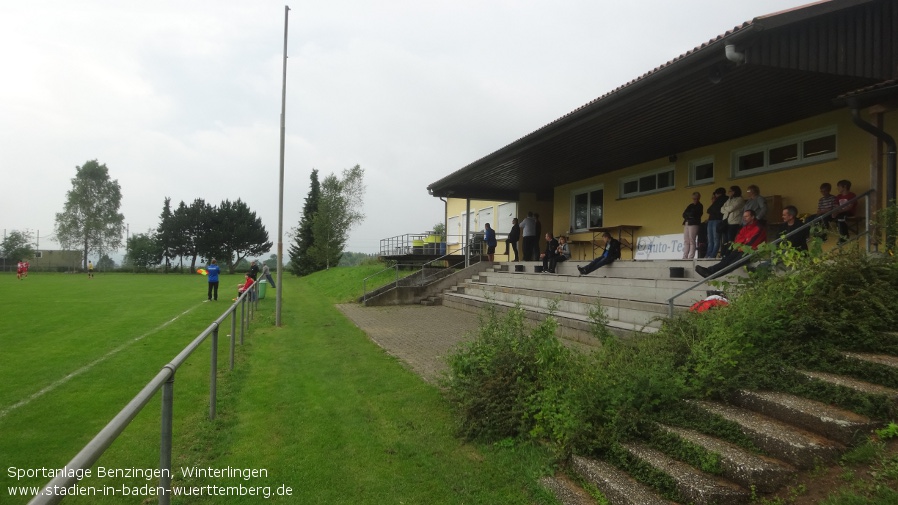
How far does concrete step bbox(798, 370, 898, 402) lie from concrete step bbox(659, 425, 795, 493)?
100 cm

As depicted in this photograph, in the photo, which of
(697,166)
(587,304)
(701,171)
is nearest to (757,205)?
(701,171)

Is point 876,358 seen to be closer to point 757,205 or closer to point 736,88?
point 736,88

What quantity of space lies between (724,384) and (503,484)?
202cm

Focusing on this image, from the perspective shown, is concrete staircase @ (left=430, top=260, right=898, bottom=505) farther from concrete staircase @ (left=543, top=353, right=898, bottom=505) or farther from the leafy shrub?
the leafy shrub

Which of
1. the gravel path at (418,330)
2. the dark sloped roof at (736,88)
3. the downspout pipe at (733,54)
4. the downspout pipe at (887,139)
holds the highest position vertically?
the dark sloped roof at (736,88)

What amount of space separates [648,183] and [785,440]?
1237cm

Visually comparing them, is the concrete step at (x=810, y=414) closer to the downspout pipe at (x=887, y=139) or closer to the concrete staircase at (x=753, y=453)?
the concrete staircase at (x=753, y=453)

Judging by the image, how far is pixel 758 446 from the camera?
3.75 m

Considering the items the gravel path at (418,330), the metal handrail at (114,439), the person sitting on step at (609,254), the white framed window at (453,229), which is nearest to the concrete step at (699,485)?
the metal handrail at (114,439)

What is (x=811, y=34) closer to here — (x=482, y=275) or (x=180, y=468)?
(x=180, y=468)

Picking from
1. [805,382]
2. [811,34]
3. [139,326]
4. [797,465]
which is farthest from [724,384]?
[139,326]

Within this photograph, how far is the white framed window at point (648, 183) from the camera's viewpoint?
46.9 feet

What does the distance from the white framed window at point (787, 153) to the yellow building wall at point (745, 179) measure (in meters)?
0.09

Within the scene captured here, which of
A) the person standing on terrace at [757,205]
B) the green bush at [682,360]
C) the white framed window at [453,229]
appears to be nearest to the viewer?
the green bush at [682,360]
